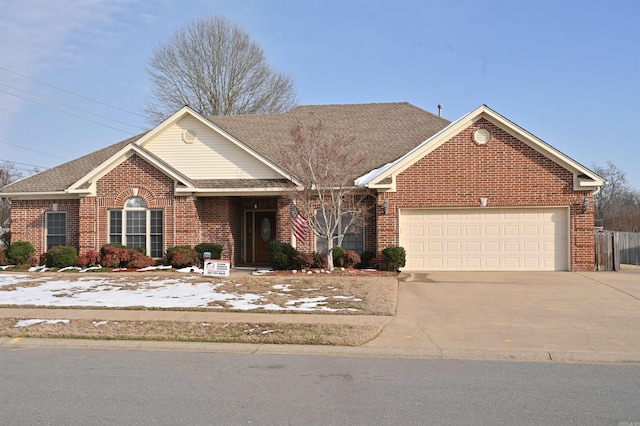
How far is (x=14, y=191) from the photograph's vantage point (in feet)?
74.4

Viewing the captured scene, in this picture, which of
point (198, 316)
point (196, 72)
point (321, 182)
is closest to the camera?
point (198, 316)

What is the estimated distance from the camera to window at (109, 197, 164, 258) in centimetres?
2130

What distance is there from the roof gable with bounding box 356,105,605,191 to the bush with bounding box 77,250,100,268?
9.51 meters

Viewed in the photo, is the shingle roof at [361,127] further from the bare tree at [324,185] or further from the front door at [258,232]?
the front door at [258,232]

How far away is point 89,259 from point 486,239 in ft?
43.8

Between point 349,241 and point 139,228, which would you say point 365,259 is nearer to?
point 349,241

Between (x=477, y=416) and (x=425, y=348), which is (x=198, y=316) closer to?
(x=425, y=348)

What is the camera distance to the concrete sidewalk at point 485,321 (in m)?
9.09

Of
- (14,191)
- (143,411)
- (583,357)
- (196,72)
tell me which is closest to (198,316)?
(143,411)

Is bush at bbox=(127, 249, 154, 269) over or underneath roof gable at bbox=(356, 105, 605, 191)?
underneath

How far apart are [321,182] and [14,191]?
1223 cm

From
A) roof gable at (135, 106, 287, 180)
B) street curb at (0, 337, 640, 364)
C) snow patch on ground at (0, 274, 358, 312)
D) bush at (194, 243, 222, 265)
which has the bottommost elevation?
street curb at (0, 337, 640, 364)

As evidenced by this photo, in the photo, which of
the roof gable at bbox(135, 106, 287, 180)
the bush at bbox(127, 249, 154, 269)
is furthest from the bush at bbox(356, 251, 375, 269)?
the bush at bbox(127, 249, 154, 269)

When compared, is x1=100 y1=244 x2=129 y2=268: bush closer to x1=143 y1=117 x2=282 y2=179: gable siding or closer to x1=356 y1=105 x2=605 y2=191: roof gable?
x1=143 y1=117 x2=282 y2=179: gable siding
